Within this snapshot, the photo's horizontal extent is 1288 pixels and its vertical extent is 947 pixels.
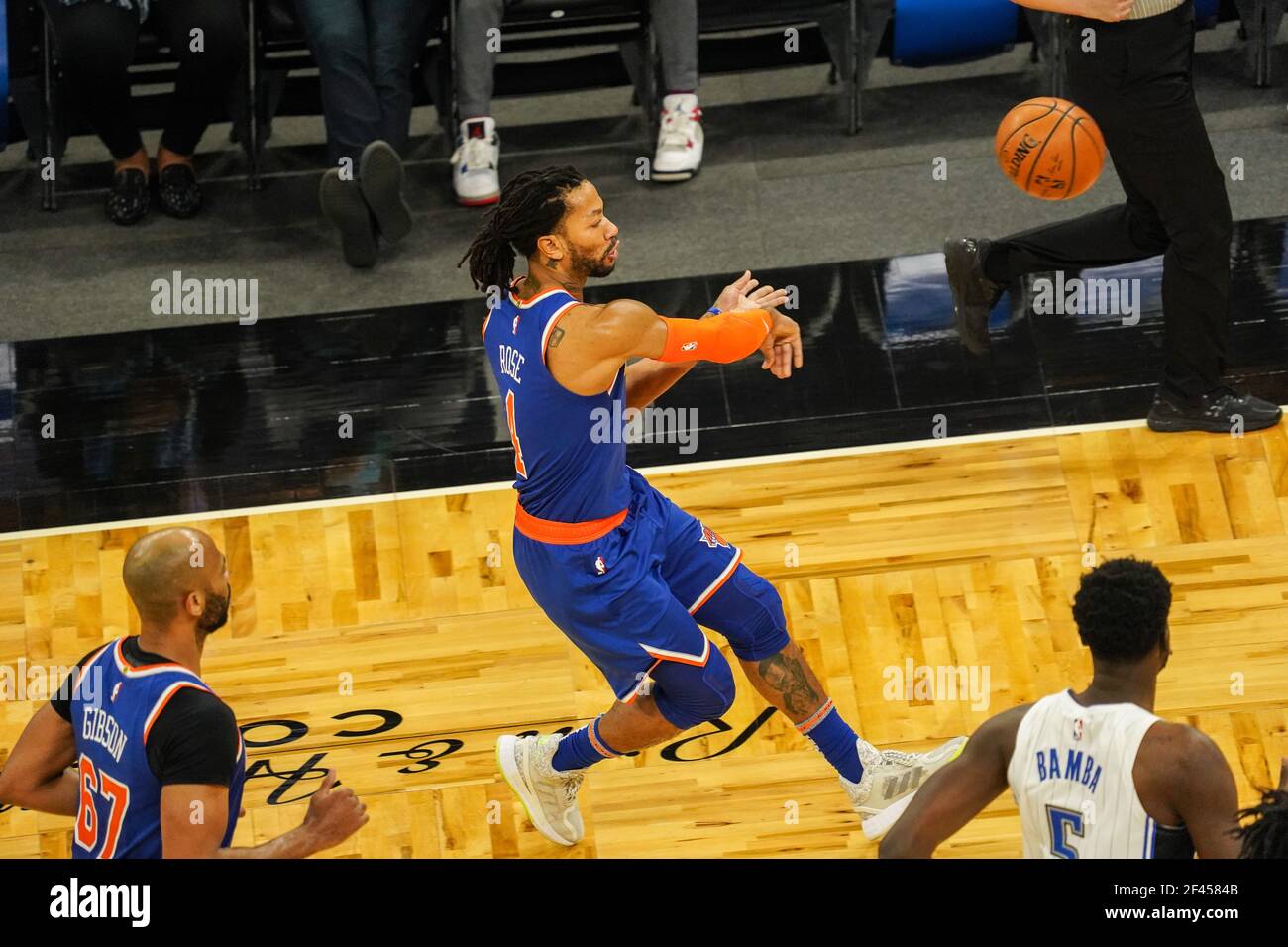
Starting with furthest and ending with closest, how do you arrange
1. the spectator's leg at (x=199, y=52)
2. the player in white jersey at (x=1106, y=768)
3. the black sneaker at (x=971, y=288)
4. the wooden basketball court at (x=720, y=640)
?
the spectator's leg at (x=199, y=52) → the black sneaker at (x=971, y=288) → the wooden basketball court at (x=720, y=640) → the player in white jersey at (x=1106, y=768)

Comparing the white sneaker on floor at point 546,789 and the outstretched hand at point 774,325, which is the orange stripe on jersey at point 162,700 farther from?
the outstretched hand at point 774,325

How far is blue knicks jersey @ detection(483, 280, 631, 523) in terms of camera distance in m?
4.35

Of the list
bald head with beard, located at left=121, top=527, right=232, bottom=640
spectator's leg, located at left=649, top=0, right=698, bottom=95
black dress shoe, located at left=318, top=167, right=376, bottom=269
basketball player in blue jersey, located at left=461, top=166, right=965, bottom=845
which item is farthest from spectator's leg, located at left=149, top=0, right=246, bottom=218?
bald head with beard, located at left=121, top=527, right=232, bottom=640

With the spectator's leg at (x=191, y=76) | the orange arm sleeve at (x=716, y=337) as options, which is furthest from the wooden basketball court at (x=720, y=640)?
the spectator's leg at (x=191, y=76)

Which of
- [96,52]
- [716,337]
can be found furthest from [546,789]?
[96,52]

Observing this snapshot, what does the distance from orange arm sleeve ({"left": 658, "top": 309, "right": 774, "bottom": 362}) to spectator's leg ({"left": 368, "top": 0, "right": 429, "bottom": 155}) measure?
114 inches

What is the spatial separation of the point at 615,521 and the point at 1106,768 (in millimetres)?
1604

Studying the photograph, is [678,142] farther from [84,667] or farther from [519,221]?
[84,667]

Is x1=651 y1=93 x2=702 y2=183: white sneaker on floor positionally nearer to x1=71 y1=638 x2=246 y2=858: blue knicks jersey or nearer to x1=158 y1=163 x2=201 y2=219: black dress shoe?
x1=158 y1=163 x2=201 y2=219: black dress shoe

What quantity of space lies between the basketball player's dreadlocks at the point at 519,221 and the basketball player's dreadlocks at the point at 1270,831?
2.18 meters

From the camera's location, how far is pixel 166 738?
3531mm

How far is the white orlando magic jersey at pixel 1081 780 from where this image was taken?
10.5ft
